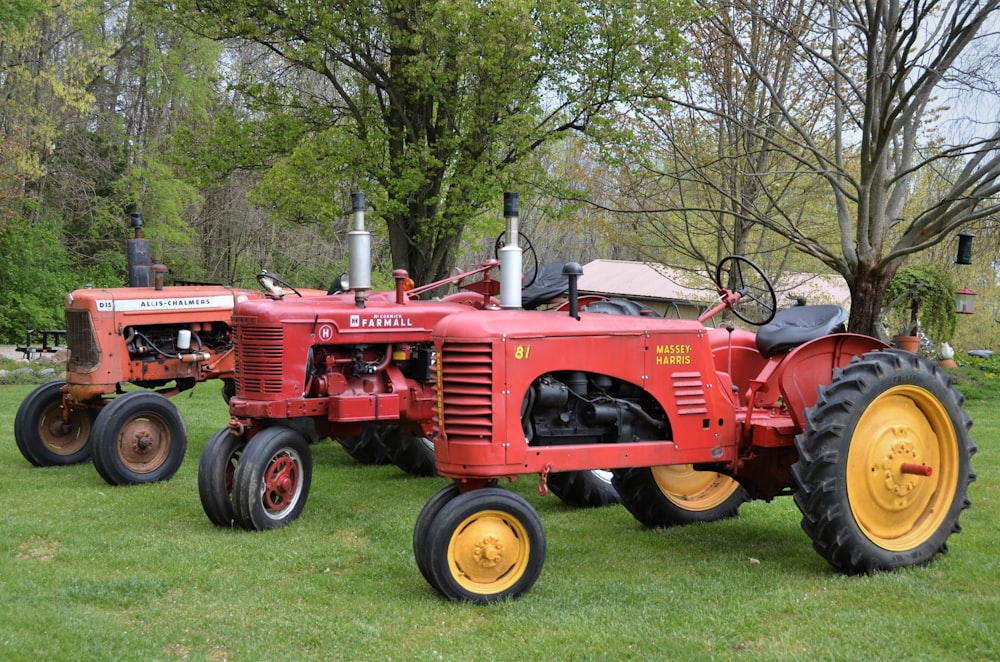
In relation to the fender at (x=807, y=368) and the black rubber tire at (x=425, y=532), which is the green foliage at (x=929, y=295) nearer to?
the fender at (x=807, y=368)

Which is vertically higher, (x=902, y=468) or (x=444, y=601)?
(x=902, y=468)

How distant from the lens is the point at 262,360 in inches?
250

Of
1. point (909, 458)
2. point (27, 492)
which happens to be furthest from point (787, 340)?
point (27, 492)

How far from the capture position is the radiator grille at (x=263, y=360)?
6336mm

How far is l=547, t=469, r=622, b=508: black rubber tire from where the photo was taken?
21.2 ft

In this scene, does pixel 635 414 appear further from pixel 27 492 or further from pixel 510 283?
pixel 27 492

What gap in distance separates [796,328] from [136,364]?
568 centimetres

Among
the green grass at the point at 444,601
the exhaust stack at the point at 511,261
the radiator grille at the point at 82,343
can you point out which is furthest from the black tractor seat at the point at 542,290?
the radiator grille at the point at 82,343

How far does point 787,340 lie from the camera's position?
538 cm

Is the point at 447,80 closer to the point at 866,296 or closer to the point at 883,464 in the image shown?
the point at 866,296

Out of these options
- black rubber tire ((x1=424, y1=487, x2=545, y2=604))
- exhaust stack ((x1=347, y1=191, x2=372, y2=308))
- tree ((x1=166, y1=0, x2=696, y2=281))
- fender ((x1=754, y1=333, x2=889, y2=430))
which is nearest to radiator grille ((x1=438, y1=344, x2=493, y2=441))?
black rubber tire ((x1=424, y1=487, x2=545, y2=604))

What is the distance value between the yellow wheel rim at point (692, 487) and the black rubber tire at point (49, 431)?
17.5 feet

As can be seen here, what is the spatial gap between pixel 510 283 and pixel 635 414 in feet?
3.14

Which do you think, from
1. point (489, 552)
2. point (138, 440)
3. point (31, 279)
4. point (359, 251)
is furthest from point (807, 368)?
point (31, 279)
